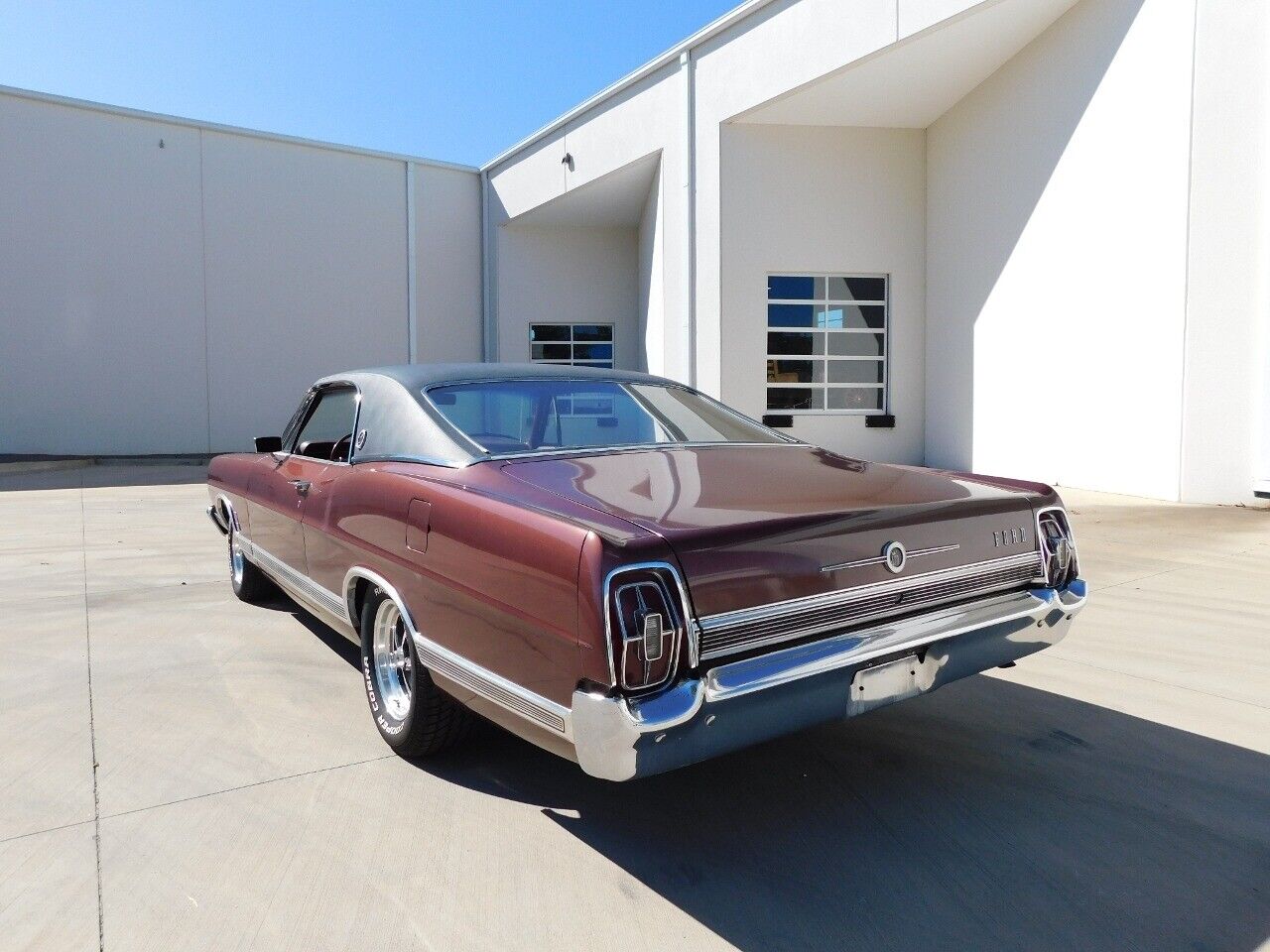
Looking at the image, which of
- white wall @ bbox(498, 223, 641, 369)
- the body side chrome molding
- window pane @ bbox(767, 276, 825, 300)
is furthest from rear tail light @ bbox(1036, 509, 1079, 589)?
white wall @ bbox(498, 223, 641, 369)

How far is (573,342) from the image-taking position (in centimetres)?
1694

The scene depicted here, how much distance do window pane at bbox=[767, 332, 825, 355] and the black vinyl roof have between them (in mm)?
8934

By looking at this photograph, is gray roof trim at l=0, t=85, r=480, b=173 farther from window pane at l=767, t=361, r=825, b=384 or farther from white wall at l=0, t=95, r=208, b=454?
window pane at l=767, t=361, r=825, b=384

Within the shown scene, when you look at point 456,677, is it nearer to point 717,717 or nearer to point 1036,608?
point 717,717

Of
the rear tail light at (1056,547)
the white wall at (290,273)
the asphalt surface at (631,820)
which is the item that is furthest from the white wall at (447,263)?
the rear tail light at (1056,547)

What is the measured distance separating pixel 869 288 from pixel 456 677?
37.0 ft

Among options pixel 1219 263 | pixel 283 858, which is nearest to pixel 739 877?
pixel 283 858

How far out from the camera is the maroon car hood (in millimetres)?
2082

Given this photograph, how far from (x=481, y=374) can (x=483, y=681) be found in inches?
55.6

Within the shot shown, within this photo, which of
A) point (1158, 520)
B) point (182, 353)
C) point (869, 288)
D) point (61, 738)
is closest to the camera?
point (61, 738)

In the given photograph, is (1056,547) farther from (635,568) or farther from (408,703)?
(408,703)

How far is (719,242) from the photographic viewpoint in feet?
38.6

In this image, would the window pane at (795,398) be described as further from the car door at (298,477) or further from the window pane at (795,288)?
the car door at (298,477)

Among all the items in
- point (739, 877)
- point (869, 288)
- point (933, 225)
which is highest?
point (933, 225)
